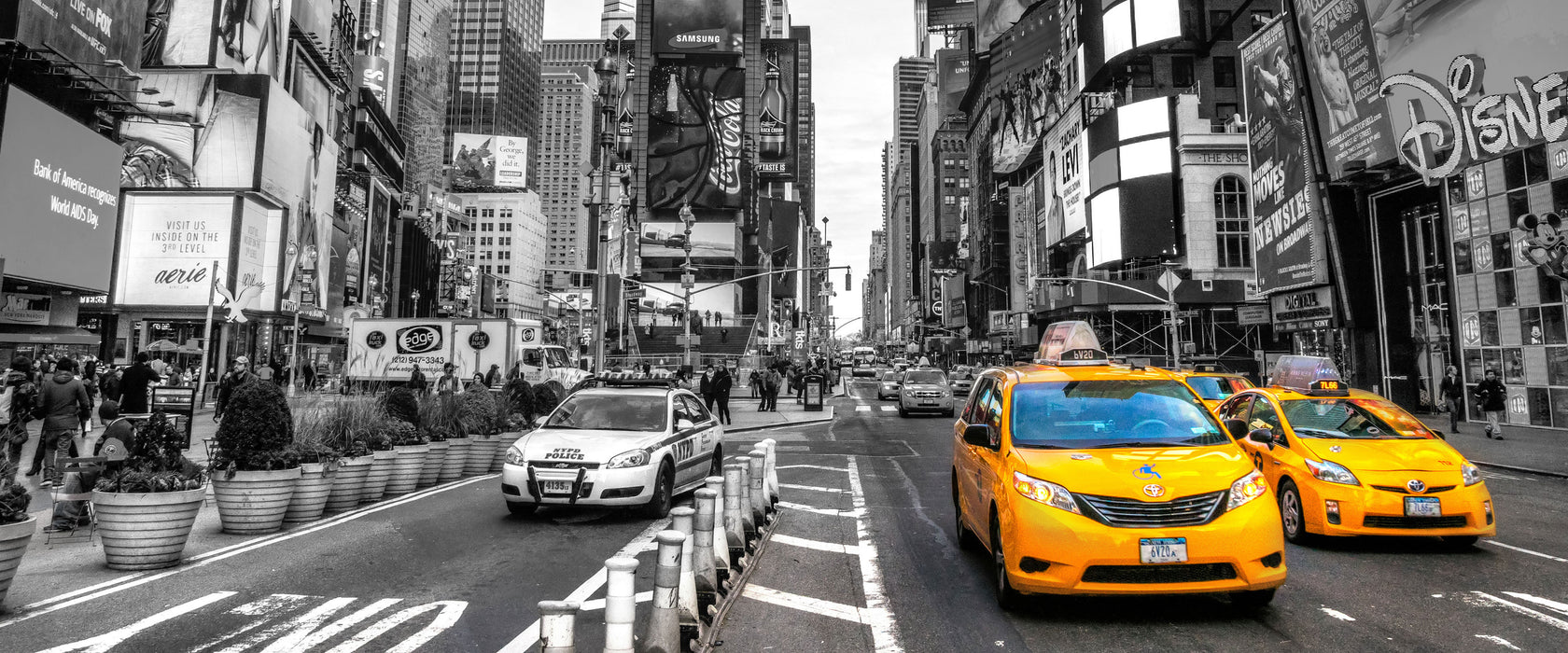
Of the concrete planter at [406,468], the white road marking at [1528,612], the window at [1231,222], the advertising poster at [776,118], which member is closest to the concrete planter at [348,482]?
the concrete planter at [406,468]

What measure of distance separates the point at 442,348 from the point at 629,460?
27421 millimetres

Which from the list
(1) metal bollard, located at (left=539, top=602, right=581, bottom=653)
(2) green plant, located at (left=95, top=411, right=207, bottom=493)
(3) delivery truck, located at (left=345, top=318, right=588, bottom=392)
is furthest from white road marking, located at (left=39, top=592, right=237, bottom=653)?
(3) delivery truck, located at (left=345, top=318, right=588, bottom=392)

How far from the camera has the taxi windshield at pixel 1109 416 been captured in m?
5.89

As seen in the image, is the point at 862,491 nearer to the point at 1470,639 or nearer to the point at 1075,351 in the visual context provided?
the point at 1075,351

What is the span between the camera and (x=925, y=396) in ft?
90.3

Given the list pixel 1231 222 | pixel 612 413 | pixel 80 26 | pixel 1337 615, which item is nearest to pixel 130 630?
pixel 612 413

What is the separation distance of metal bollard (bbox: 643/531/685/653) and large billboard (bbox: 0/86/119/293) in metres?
30.1

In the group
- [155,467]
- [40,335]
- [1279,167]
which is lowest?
[155,467]

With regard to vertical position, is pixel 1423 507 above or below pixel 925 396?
below

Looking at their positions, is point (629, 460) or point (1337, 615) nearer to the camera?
point (1337, 615)

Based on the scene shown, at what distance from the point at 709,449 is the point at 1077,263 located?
2450 inches

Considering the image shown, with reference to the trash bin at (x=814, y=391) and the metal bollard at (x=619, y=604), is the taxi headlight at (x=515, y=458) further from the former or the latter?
the trash bin at (x=814, y=391)

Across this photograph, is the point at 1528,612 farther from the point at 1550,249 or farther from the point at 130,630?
the point at 1550,249

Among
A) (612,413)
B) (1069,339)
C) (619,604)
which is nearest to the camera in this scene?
(619,604)
